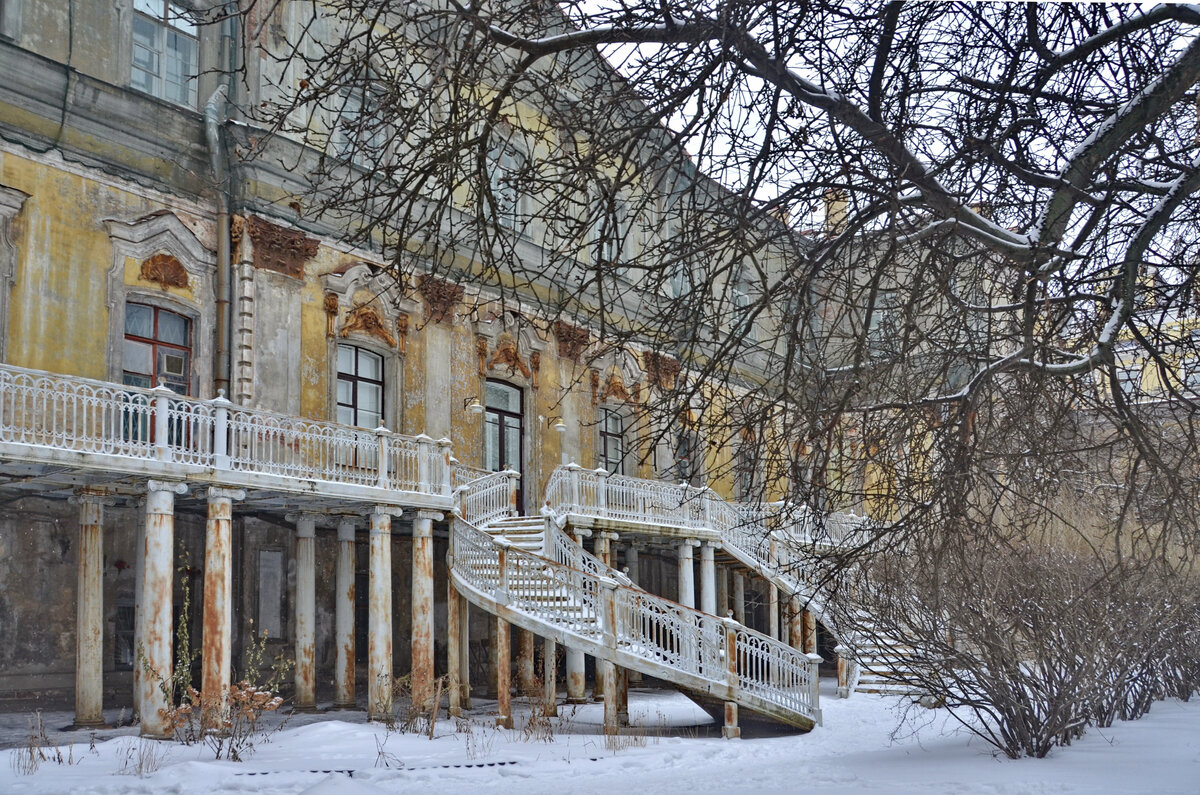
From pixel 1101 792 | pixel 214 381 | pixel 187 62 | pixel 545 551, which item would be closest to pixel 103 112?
pixel 187 62

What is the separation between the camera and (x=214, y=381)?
18.6m

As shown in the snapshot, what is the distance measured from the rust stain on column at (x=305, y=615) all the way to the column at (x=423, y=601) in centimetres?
163

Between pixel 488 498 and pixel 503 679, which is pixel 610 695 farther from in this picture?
pixel 488 498

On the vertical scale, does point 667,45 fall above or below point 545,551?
above

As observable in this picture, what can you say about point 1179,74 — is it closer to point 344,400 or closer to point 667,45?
point 667,45

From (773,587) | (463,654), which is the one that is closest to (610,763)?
(463,654)

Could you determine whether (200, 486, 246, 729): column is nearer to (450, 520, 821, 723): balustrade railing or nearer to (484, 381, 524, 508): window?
(450, 520, 821, 723): balustrade railing

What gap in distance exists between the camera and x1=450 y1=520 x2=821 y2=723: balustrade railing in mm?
17516

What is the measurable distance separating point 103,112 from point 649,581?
1705 centimetres

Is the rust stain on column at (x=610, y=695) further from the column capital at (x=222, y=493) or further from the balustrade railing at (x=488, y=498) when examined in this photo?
the column capital at (x=222, y=493)

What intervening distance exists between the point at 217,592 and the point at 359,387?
6390 millimetres

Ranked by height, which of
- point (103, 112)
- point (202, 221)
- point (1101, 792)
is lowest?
point (1101, 792)

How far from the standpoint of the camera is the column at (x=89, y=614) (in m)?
15.5

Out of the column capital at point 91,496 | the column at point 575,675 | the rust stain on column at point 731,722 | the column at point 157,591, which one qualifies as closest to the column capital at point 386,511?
the column at point 157,591
